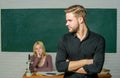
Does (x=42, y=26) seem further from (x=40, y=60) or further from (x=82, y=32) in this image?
(x=82, y=32)

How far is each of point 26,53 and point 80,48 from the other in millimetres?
3613

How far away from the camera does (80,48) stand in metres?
2.40

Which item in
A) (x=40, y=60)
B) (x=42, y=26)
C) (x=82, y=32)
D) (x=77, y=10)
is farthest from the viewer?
(x=42, y=26)

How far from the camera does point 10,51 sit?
5.90m

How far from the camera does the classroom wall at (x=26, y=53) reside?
18.7 ft

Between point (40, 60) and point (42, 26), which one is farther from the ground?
point (42, 26)

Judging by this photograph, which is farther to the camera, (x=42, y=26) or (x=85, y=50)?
(x=42, y=26)

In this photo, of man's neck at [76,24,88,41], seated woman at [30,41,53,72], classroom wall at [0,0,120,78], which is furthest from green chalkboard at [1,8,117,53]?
man's neck at [76,24,88,41]

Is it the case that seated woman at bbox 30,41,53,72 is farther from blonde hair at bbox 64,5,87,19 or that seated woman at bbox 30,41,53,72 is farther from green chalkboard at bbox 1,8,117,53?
blonde hair at bbox 64,5,87,19

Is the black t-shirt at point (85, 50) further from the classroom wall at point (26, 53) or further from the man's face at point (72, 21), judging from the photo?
the classroom wall at point (26, 53)

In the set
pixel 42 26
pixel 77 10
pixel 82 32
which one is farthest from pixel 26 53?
pixel 77 10

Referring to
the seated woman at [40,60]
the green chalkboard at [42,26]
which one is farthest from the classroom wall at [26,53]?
the seated woman at [40,60]
